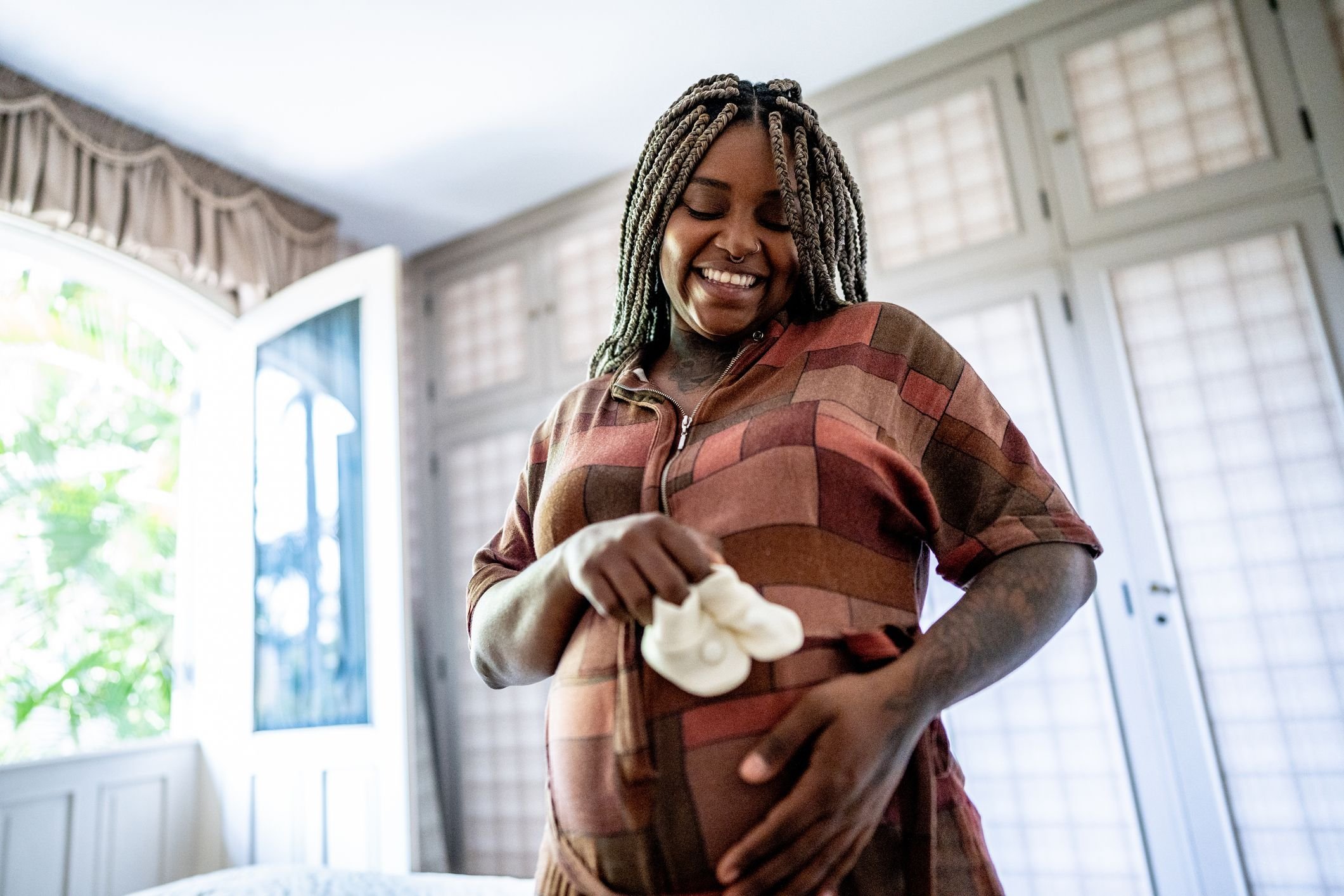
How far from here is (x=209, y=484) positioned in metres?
3.51

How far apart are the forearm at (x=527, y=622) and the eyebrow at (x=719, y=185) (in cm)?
37

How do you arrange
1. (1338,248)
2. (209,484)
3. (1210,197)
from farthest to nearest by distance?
1. (209,484)
2. (1210,197)
3. (1338,248)

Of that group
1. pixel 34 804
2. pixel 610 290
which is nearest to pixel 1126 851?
pixel 610 290

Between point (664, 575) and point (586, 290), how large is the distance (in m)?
3.16

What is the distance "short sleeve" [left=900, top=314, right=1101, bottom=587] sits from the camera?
0.67 metres

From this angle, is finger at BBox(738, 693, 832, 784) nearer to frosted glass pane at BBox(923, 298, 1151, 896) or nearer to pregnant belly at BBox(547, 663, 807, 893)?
pregnant belly at BBox(547, 663, 807, 893)

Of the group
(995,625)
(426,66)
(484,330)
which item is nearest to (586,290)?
(484,330)

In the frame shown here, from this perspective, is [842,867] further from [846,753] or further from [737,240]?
[737,240]

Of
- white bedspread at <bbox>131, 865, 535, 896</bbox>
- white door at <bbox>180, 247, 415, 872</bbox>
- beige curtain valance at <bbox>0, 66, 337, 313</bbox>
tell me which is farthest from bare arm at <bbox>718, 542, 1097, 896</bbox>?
beige curtain valance at <bbox>0, 66, 337, 313</bbox>

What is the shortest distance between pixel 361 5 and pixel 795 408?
2534mm

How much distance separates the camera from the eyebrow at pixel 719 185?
32.2 inches

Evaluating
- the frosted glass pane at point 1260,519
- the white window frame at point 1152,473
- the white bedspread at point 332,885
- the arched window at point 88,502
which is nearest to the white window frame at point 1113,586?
the white window frame at point 1152,473

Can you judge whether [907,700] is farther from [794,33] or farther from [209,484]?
[209,484]

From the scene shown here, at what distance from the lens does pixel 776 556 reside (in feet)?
2.10
